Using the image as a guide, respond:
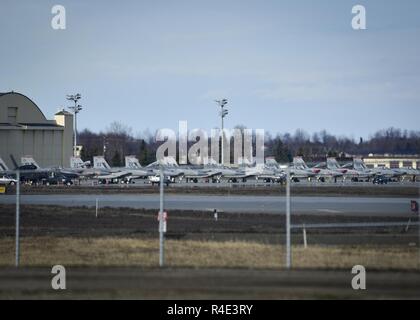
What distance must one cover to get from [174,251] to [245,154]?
100 meters

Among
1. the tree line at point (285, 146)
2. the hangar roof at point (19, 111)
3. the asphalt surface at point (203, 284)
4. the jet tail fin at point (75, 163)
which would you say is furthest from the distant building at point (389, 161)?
the asphalt surface at point (203, 284)

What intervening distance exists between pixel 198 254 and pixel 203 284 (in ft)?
15.6

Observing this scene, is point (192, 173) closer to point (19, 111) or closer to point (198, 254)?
point (19, 111)

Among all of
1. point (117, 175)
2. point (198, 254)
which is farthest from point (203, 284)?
point (117, 175)

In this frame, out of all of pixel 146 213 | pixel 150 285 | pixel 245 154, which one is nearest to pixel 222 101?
pixel 245 154

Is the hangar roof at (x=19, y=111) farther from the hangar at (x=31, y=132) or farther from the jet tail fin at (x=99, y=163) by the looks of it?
the jet tail fin at (x=99, y=163)

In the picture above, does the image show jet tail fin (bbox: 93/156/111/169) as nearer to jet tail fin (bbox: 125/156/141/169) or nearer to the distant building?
jet tail fin (bbox: 125/156/141/169)

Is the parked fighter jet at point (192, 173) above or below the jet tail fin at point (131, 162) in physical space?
below

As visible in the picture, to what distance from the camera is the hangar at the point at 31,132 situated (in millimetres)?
89938

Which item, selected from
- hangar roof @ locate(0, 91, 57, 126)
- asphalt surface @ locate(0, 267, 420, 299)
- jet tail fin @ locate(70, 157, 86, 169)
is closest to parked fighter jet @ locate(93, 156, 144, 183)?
jet tail fin @ locate(70, 157, 86, 169)

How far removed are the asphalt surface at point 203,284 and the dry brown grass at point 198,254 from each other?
3.36 feet

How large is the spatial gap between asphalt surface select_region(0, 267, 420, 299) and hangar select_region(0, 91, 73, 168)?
2986 inches

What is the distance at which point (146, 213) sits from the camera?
1467 inches

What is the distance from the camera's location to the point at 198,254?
18.9 meters
